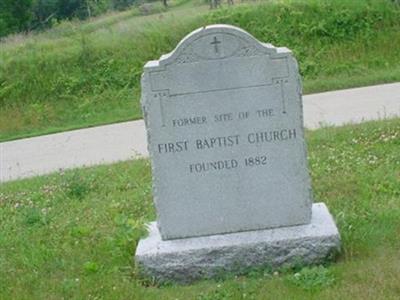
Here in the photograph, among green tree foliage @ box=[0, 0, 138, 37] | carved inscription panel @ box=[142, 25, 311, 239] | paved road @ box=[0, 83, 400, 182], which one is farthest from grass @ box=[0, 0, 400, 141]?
green tree foliage @ box=[0, 0, 138, 37]

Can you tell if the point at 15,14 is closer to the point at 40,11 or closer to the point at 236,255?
the point at 40,11

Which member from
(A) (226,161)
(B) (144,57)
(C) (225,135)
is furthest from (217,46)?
(B) (144,57)

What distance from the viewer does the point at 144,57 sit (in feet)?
48.6

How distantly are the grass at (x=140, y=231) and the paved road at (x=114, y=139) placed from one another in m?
1.31

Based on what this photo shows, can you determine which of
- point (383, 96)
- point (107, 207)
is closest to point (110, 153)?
point (107, 207)

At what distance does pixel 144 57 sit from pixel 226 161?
9.72 m

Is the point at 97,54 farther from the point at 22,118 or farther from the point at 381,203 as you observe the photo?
the point at 381,203

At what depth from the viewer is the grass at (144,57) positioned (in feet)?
44.8

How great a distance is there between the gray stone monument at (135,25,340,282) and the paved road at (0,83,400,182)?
4.59 meters

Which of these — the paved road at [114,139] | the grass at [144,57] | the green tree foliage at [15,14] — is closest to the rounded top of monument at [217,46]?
the paved road at [114,139]

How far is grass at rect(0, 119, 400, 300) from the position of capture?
4.84 m

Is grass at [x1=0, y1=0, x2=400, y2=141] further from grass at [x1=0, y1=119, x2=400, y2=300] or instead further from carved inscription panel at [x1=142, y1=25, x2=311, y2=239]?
carved inscription panel at [x1=142, y1=25, x2=311, y2=239]

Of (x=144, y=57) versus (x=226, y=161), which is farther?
(x=144, y=57)

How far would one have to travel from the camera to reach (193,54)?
5.23 m
